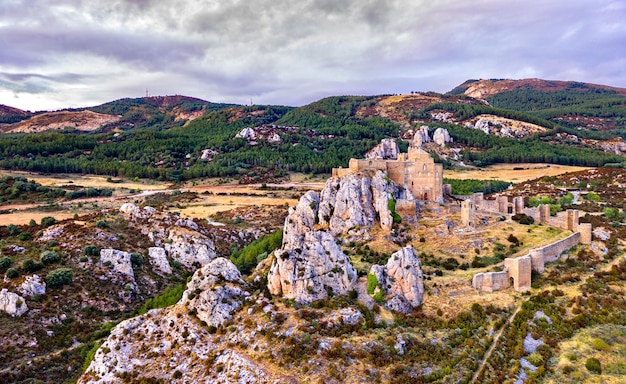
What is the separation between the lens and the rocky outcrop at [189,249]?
70250 millimetres

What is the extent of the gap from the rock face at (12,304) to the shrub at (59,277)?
458 centimetres

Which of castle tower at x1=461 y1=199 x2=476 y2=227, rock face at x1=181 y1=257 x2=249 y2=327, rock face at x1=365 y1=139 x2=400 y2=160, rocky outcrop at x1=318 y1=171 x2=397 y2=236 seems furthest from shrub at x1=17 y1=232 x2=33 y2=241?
rock face at x1=365 y1=139 x2=400 y2=160

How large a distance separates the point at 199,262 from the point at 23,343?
28314 mm

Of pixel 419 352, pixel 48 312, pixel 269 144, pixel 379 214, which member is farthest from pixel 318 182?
pixel 419 352

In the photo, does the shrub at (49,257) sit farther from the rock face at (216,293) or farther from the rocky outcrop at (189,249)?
the rock face at (216,293)

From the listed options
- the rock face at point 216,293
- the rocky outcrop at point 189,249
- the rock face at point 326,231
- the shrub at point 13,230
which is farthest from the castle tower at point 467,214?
the shrub at point 13,230

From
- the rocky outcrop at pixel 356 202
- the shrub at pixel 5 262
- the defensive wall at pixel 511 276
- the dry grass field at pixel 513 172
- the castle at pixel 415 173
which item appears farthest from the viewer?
the dry grass field at pixel 513 172

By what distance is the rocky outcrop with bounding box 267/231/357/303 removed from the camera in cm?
3997

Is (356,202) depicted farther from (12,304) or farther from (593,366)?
(12,304)

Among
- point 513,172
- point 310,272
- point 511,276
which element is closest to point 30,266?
point 310,272

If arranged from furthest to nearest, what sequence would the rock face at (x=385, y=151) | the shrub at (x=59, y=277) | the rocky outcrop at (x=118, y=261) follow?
the rock face at (x=385, y=151) → the rocky outcrop at (x=118, y=261) → the shrub at (x=59, y=277)

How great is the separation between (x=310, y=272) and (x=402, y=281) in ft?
28.9

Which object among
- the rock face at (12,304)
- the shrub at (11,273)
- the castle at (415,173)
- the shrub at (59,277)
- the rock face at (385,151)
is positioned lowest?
the rock face at (12,304)

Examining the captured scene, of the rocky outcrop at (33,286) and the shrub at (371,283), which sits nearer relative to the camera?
the shrub at (371,283)
